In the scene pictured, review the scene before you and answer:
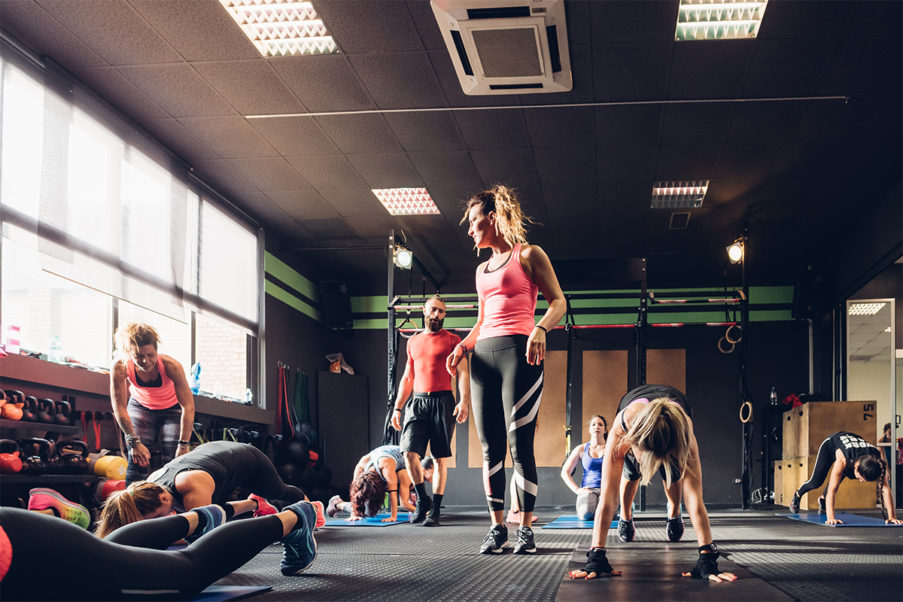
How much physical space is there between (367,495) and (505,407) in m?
2.51

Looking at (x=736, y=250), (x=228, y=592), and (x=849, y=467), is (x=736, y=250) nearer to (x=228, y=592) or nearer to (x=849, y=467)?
(x=849, y=467)

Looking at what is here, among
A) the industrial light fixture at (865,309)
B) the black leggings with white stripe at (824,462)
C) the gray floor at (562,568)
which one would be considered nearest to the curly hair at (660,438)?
the gray floor at (562,568)

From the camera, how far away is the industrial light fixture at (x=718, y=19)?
435 cm

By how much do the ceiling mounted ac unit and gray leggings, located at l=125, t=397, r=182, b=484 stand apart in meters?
2.59

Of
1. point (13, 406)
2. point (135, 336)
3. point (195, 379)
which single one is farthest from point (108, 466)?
point (195, 379)

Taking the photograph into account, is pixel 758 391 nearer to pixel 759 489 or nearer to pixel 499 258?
pixel 759 489

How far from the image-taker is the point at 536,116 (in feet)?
18.3

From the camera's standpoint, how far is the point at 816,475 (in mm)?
5902

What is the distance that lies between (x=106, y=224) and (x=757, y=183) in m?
5.08

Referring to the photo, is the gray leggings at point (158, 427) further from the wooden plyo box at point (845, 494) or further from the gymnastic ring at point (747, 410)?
the wooden plyo box at point (845, 494)

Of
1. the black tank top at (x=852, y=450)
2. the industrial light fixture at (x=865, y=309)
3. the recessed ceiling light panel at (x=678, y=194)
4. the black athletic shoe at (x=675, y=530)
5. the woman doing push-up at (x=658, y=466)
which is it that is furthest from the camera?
the industrial light fixture at (x=865, y=309)

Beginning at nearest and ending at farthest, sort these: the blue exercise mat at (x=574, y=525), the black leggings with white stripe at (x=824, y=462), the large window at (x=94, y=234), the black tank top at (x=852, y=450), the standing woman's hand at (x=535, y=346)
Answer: the standing woman's hand at (x=535, y=346), the large window at (x=94, y=234), the blue exercise mat at (x=574, y=525), the black tank top at (x=852, y=450), the black leggings with white stripe at (x=824, y=462)

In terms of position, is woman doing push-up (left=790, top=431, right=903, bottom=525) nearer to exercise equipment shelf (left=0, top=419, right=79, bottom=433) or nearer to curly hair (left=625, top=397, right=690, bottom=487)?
curly hair (left=625, top=397, right=690, bottom=487)

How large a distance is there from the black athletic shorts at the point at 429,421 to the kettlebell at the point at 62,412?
2023 mm
